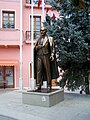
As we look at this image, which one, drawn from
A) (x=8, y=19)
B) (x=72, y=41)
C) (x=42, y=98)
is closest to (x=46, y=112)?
(x=42, y=98)

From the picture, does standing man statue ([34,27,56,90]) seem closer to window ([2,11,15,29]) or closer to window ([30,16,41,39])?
window ([30,16,41,39])

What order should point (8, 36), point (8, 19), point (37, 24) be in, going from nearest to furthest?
point (8, 36)
point (8, 19)
point (37, 24)

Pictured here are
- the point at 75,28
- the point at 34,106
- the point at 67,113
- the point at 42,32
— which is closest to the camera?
the point at 67,113

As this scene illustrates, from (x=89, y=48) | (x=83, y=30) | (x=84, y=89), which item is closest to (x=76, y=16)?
(x=83, y=30)

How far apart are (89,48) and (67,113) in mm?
5048

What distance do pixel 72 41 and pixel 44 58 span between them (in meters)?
2.93

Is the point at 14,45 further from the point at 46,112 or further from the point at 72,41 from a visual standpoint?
the point at 46,112

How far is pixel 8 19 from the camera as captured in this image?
81.4ft

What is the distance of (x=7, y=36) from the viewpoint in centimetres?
2359

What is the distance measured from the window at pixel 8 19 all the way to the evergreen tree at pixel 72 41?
1191 cm

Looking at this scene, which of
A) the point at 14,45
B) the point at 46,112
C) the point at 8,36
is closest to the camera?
the point at 46,112

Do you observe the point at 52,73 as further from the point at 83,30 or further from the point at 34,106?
the point at 83,30

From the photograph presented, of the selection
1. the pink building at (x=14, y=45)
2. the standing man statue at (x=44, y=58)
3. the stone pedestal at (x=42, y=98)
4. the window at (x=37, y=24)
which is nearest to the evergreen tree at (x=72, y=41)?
the standing man statue at (x=44, y=58)

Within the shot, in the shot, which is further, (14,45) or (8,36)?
(14,45)
